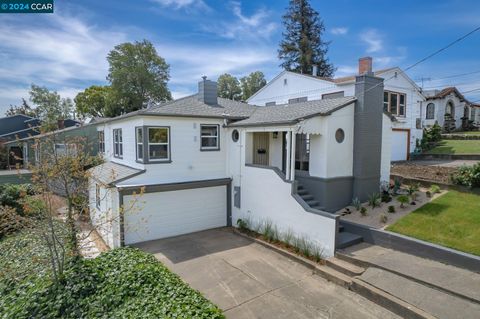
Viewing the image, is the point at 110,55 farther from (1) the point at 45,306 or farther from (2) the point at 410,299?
(2) the point at 410,299

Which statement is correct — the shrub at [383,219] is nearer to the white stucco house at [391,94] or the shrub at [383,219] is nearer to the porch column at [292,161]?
the porch column at [292,161]

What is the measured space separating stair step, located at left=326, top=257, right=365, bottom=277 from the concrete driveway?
0.55 m

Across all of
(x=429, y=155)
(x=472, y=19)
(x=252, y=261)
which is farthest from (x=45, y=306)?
(x=429, y=155)

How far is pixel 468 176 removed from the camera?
11.0 meters

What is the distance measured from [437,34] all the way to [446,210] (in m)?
7.27

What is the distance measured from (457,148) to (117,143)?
2395cm

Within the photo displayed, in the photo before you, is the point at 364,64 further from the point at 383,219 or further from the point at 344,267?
the point at 344,267

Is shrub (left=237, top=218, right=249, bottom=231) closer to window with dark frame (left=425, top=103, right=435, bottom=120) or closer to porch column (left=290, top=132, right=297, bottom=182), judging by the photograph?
porch column (left=290, top=132, right=297, bottom=182)

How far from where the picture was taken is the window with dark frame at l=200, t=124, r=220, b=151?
40.4 feet

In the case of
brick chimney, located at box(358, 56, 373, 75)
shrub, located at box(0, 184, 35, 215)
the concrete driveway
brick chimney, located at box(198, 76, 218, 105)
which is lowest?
the concrete driveway

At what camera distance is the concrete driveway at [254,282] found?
20.3ft

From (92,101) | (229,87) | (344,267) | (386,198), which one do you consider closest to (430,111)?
(386,198)

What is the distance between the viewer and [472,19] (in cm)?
895

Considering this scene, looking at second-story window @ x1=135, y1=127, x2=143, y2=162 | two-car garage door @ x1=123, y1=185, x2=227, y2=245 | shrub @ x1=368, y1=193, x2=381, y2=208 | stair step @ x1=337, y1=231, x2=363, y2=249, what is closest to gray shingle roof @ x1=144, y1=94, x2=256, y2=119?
second-story window @ x1=135, y1=127, x2=143, y2=162
